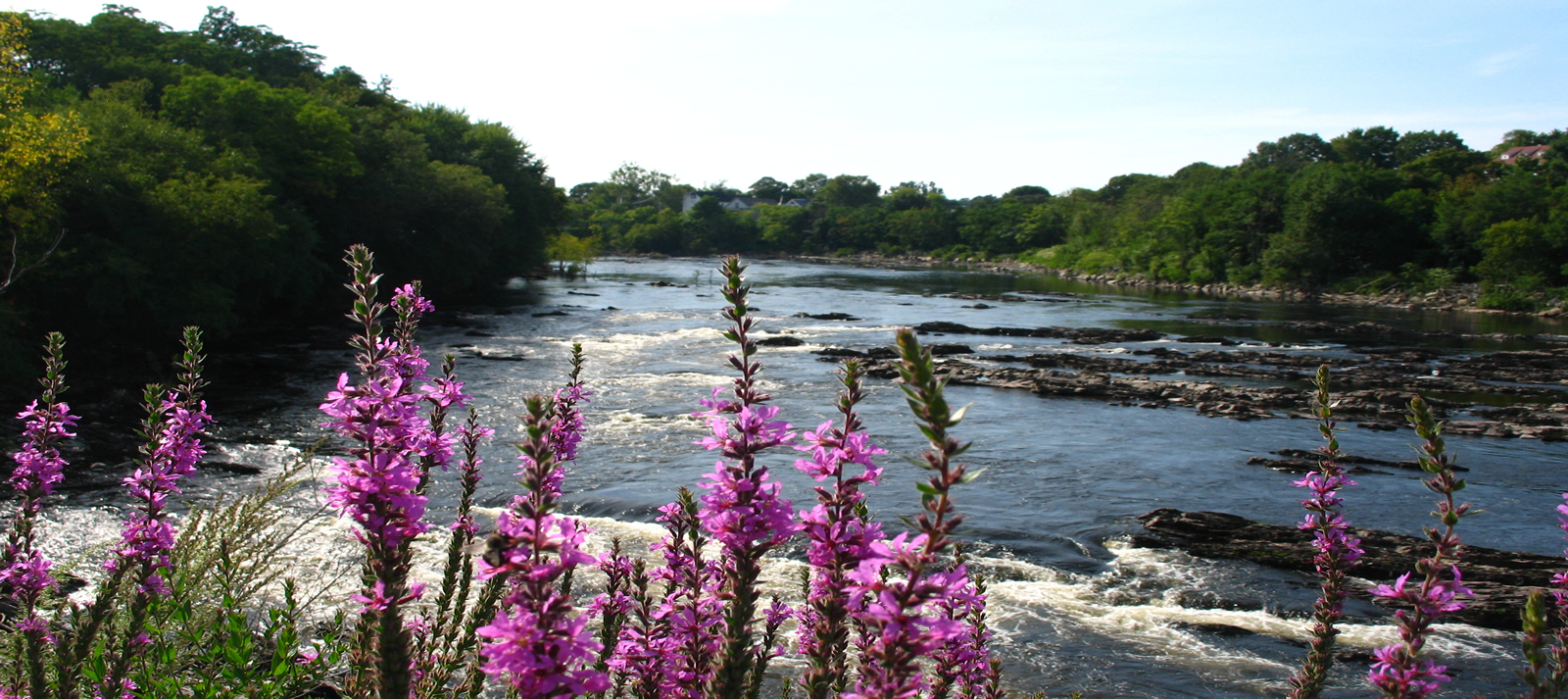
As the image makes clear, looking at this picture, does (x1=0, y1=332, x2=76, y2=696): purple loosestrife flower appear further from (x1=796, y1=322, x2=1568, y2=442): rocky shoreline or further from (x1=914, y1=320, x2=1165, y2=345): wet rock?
(x1=914, y1=320, x2=1165, y2=345): wet rock

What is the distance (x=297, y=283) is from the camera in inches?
1251

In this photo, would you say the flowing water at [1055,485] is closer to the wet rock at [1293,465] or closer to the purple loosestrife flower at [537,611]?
the wet rock at [1293,465]

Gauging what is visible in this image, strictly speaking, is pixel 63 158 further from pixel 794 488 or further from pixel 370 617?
pixel 370 617

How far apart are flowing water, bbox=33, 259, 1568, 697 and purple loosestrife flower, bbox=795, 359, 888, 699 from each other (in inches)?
52.5

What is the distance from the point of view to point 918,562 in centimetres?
173

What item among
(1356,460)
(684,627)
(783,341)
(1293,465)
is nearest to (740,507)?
(684,627)

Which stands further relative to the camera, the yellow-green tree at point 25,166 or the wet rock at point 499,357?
the wet rock at point 499,357

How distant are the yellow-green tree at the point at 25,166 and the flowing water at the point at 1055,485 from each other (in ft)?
15.0

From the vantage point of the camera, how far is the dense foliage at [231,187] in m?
21.5

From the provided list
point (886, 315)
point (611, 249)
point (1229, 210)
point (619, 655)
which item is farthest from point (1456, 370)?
point (611, 249)

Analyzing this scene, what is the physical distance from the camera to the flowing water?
30.7 feet

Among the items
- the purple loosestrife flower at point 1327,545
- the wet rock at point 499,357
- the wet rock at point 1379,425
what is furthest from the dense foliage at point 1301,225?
the purple loosestrife flower at point 1327,545

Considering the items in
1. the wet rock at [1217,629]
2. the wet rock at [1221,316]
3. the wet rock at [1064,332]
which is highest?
the wet rock at [1221,316]

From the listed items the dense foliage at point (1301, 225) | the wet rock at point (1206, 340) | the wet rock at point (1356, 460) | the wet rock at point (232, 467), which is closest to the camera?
the wet rock at point (232, 467)
